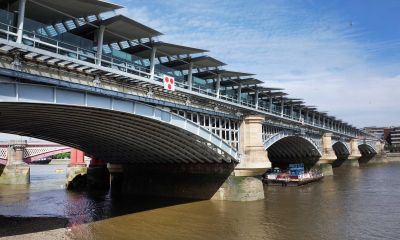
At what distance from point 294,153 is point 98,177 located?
2714 centimetres

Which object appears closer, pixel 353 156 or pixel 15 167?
pixel 15 167

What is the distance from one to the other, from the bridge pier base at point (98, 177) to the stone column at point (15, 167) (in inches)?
376

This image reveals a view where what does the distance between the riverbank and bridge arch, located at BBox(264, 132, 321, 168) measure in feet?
108

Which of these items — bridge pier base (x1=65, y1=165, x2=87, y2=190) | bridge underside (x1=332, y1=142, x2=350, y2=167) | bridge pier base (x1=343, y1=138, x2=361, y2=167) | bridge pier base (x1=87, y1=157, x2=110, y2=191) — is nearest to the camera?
bridge pier base (x1=87, y1=157, x2=110, y2=191)

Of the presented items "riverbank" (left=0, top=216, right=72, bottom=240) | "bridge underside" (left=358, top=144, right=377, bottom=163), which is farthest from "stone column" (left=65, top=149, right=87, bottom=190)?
"bridge underside" (left=358, top=144, right=377, bottom=163)

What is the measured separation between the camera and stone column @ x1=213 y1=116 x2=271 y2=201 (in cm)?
2897

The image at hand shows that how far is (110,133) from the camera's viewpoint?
26.5 meters

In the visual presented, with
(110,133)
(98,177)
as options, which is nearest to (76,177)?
(98,177)

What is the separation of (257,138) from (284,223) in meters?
10.1

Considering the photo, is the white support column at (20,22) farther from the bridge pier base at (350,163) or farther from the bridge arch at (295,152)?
the bridge pier base at (350,163)

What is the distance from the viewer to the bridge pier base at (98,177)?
43.1 metres

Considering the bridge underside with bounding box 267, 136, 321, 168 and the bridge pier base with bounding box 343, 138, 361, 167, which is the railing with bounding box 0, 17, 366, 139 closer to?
the bridge underside with bounding box 267, 136, 321, 168

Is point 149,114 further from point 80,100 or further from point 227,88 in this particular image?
point 227,88

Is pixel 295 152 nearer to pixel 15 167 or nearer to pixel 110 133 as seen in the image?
pixel 110 133
